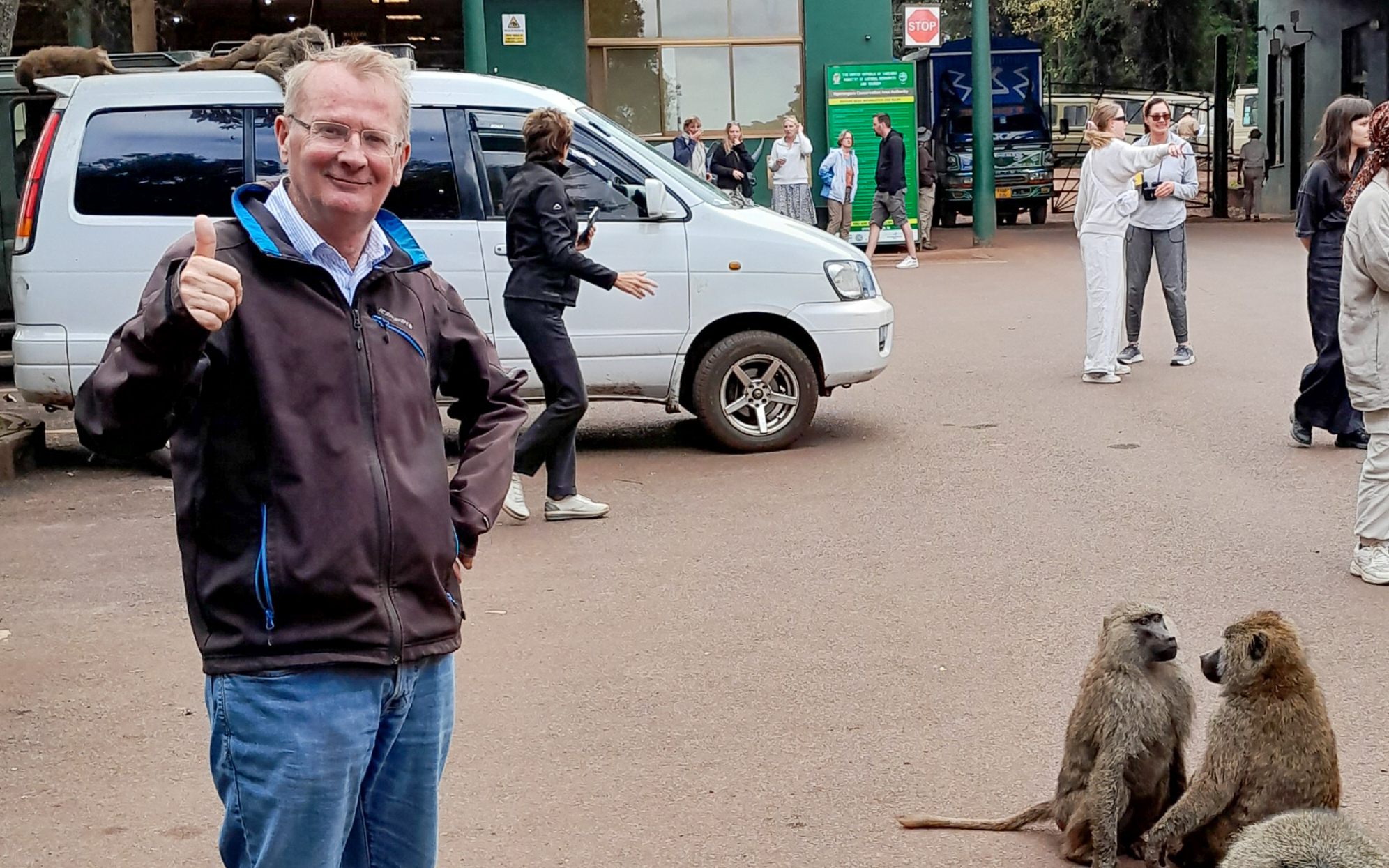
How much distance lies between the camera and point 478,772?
503cm

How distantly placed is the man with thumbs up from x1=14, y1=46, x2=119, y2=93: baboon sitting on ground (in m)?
8.78

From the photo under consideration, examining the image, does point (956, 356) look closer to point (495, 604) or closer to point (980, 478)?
point (980, 478)

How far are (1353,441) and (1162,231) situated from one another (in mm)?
3510

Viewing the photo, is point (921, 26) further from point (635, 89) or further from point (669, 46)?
point (635, 89)

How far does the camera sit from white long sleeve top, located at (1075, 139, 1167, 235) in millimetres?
12102

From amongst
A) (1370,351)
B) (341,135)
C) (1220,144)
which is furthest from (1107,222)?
(1220,144)

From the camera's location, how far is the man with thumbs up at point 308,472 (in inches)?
105

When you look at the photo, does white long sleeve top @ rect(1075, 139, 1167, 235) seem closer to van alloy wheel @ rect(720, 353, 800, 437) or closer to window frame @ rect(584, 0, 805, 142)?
van alloy wheel @ rect(720, 353, 800, 437)

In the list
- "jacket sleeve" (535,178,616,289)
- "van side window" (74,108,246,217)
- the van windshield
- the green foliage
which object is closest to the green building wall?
the van windshield

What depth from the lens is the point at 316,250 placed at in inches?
110

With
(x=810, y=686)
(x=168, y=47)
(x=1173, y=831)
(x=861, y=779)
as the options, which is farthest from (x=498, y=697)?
(x=168, y=47)

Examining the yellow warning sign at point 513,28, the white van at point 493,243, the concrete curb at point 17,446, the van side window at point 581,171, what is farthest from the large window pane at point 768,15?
the concrete curb at point 17,446

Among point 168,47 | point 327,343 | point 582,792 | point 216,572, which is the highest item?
point 168,47

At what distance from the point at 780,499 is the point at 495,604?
2.32 m
